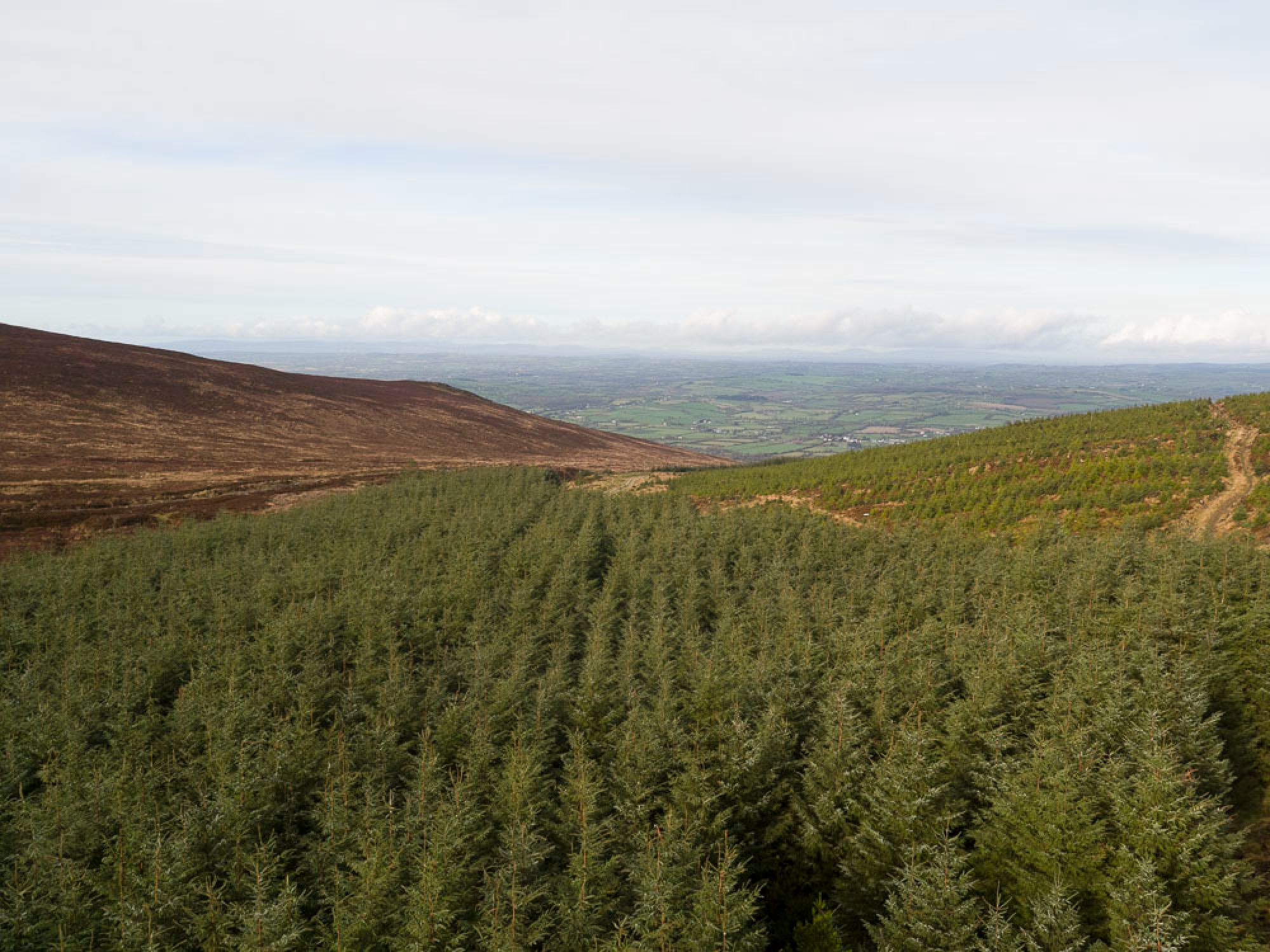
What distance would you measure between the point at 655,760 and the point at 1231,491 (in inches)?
1642

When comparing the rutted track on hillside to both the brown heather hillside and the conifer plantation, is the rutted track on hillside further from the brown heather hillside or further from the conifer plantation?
the brown heather hillside

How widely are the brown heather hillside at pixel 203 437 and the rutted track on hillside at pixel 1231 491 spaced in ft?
226

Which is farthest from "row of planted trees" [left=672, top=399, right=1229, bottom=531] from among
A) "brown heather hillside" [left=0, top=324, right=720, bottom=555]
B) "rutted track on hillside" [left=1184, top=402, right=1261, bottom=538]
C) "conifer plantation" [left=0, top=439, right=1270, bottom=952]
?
"brown heather hillside" [left=0, top=324, right=720, bottom=555]

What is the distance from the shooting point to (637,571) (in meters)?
37.2

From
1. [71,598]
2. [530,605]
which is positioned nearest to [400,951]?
[530,605]

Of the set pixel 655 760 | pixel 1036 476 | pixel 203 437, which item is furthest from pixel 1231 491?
pixel 203 437

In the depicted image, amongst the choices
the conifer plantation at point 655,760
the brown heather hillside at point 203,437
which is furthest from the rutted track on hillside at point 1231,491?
the brown heather hillside at point 203,437

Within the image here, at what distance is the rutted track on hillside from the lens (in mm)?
34219

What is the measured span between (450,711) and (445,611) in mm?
10417

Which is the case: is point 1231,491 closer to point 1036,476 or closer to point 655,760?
point 1036,476

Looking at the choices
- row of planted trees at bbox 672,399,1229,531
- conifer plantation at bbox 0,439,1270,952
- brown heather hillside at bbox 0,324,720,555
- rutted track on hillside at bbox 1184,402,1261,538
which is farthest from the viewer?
brown heather hillside at bbox 0,324,720,555

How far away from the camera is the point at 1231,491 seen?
37.5m

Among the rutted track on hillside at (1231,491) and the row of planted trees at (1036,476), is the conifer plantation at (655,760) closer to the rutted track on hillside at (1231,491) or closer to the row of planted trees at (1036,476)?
the rutted track on hillside at (1231,491)

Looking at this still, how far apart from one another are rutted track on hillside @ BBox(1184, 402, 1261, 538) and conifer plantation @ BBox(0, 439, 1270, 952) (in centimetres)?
554
